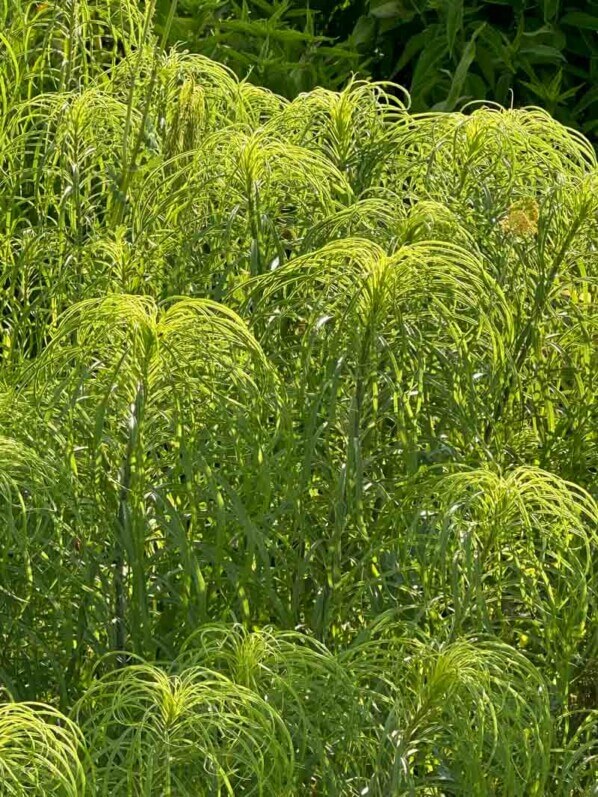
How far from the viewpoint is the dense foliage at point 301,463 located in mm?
1399

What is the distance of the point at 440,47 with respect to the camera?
3.40 metres

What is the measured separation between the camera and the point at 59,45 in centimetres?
242

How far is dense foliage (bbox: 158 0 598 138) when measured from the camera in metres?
3.08

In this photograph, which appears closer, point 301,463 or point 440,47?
point 301,463

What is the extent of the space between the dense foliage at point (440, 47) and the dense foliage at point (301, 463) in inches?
42.5

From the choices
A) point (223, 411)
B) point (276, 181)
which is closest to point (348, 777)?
point (223, 411)

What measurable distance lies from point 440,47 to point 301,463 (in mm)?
1956

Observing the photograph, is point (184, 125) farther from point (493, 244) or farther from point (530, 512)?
point (530, 512)

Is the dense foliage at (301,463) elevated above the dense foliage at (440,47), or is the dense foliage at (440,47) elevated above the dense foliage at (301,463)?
the dense foliage at (301,463)

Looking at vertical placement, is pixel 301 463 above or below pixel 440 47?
above

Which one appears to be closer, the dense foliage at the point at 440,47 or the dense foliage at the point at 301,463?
the dense foliage at the point at 301,463

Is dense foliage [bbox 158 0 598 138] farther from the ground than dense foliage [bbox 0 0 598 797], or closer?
closer

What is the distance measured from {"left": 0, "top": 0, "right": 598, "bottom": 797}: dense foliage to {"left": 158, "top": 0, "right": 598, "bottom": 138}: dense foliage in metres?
1.08

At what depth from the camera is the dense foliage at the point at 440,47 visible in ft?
10.1
